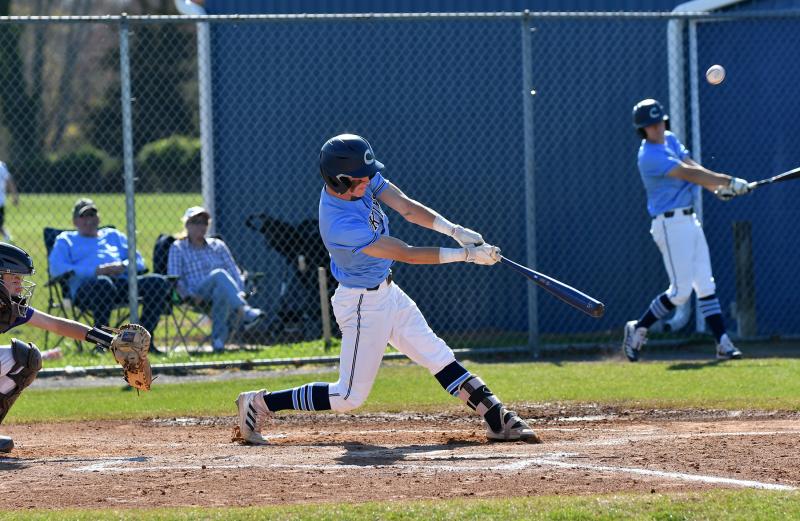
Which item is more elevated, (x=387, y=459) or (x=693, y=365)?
(x=387, y=459)

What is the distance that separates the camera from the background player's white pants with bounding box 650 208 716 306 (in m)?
10.3

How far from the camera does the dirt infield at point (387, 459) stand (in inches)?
220

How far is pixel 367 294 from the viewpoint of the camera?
682 centimetres

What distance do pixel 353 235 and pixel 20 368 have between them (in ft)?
6.40

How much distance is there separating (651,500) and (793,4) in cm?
803

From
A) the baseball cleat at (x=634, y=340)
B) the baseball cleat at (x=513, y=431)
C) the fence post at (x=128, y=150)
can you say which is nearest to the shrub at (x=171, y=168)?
the fence post at (x=128, y=150)

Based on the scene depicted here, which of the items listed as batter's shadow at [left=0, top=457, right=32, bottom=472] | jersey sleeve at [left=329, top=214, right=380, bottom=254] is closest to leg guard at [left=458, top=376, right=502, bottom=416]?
jersey sleeve at [left=329, top=214, right=380, bottom=254]

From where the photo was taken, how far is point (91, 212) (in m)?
11.5

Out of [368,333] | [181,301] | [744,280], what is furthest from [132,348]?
[744,280]

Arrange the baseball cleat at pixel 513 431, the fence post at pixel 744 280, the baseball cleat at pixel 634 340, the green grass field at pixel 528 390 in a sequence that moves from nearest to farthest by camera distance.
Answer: the baseball cleat at pixel 513 431 → the green grass field at pixel 528 390 → the baseball cleat at pixel 634 340 → the fence post at pixel 744 280

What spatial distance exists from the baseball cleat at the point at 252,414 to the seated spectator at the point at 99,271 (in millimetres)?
3823

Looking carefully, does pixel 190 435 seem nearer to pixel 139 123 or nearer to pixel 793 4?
pixel 793 4

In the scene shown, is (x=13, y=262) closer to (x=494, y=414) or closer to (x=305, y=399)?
(x=305, y=399)

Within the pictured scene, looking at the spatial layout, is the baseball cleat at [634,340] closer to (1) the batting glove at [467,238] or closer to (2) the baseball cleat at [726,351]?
(2) the baseball cleat at [726,351]
